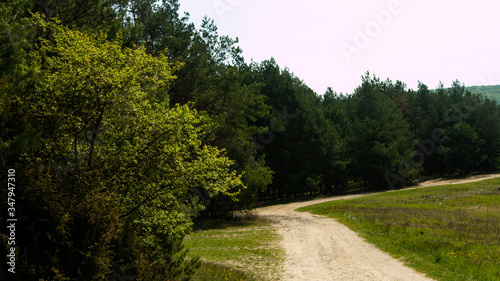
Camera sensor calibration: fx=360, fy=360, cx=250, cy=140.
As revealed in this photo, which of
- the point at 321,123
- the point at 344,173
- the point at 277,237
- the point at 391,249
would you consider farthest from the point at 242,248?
the point at 344,173

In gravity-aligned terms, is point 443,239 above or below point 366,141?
below

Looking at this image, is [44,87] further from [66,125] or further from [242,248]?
[242,248]

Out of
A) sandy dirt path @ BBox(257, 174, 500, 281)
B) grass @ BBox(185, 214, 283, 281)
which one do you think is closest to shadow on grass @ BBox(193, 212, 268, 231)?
grass @ BBox(185, 214, 283, 281)

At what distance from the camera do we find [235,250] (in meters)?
19.2

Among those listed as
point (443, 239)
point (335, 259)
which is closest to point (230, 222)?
point (335, 259)

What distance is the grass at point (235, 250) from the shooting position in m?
14.3

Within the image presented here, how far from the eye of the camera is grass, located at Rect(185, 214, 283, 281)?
1430cm

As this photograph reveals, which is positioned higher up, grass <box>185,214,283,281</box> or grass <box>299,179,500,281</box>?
grass <box>185,214,283,281</box>

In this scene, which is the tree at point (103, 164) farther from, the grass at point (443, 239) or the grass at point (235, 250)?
the grass at point (443, 239)

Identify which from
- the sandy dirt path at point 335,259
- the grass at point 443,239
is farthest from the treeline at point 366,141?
the sandy dirt path at point 335,259

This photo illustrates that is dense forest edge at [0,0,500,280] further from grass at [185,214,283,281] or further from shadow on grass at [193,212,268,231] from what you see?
shadow on grass at [193,212,268,231]

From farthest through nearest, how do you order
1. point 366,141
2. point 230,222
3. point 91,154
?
1. point 366,141
2. point 230,222
3. point 91,154

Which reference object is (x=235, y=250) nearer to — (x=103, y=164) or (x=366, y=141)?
(x=103, y=164)

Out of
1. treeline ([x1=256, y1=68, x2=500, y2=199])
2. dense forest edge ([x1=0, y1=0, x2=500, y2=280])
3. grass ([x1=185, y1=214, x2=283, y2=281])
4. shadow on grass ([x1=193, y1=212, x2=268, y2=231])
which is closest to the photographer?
dense forest edge ([x1=0, y1=0, x2=500, y2=280])
